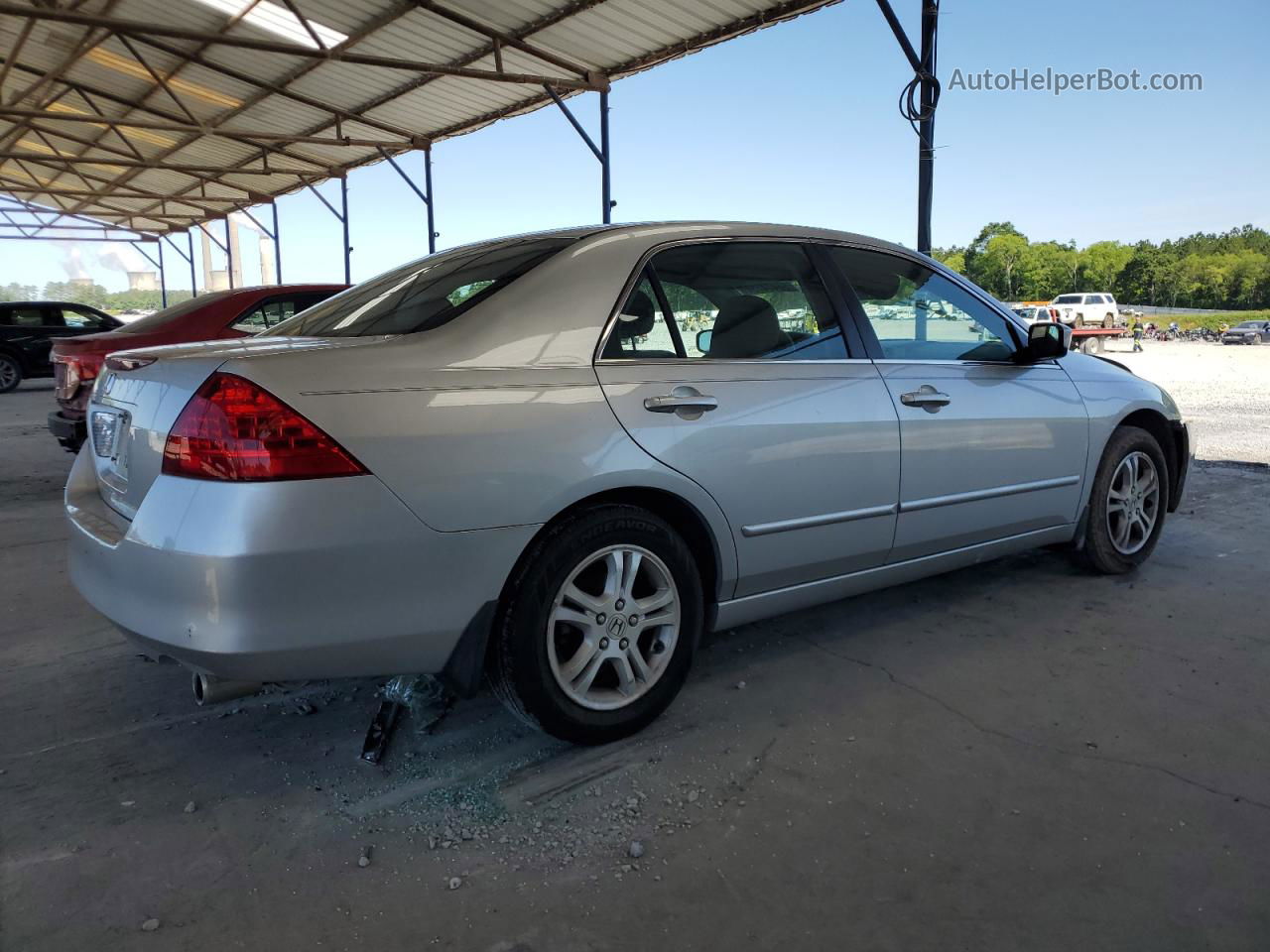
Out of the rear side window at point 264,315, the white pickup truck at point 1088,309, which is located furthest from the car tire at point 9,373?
the white pickup truck at point 1088,309

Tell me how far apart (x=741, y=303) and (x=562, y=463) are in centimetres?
96

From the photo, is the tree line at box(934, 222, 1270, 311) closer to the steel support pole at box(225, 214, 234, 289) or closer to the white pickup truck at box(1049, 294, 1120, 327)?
the white pickup truck at box(1049, 294, 1120, 327)

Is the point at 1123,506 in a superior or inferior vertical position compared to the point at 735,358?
inferior

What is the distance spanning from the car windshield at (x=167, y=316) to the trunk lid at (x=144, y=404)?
465 centimetres

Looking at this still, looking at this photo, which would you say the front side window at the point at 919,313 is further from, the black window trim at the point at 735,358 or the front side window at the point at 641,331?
the front side window at the point at 641,331

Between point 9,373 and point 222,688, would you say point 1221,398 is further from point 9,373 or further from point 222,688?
point 9,373

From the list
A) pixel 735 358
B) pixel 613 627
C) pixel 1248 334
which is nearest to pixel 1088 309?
pixel 1248 334

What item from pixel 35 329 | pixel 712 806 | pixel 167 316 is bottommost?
pixel 712 806

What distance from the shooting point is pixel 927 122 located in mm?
7066

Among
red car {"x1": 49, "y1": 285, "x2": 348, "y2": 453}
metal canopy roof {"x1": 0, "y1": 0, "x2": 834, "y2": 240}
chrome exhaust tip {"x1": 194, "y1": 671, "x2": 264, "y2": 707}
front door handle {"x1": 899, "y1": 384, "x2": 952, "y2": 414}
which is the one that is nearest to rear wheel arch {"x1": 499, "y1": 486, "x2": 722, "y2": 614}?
chrome exhaust tip {"x1": 194, "y1": 671, "x2": 264, "y2": 707}

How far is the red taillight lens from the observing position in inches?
73.8

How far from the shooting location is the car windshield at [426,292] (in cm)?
240

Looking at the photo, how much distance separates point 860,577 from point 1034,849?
1.19 metres

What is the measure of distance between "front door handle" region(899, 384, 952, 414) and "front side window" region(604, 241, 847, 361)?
29cm
